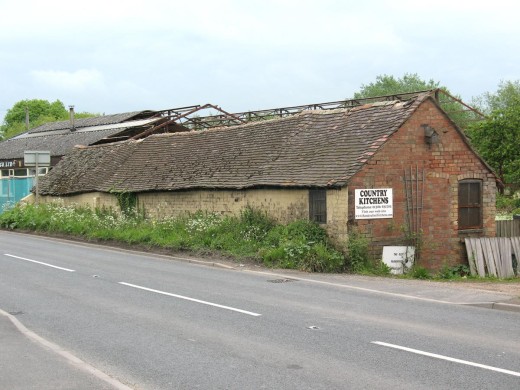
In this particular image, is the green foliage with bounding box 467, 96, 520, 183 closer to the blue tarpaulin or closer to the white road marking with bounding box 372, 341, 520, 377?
the blue tarpaulin

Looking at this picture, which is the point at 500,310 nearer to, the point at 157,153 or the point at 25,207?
the point at 157,153

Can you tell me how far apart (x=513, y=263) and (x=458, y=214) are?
85.9 inches

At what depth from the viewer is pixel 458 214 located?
20.1 m

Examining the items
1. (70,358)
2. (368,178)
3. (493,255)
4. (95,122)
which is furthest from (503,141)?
(70,358)

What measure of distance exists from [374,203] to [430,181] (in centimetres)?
233

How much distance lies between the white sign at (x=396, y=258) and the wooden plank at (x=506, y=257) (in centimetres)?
291

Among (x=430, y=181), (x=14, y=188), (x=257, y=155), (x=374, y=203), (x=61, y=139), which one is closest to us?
(x=374, y=203)

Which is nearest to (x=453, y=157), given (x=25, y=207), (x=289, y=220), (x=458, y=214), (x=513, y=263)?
(x=458, y=214)

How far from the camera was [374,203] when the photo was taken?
18391 mm

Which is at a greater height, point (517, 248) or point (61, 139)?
point (61, 139)

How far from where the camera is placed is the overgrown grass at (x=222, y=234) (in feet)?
58.7

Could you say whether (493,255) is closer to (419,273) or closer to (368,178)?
(419,273)

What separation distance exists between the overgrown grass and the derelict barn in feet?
1.76

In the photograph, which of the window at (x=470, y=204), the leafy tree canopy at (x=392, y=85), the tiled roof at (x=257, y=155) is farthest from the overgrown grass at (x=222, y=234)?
the leafy tree canopy at (x=392, y=85)
